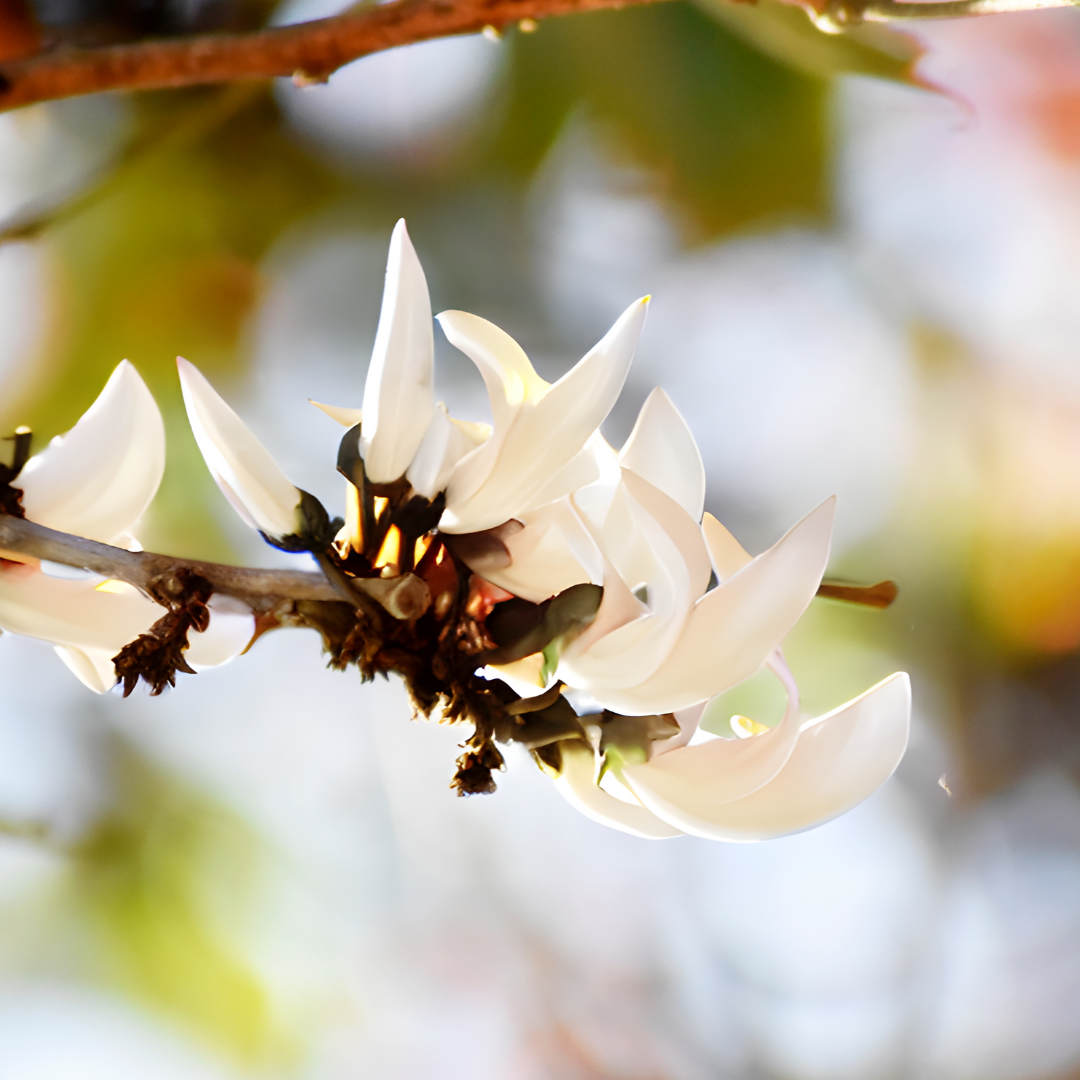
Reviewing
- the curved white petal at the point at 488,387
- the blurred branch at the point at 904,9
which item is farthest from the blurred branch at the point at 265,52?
the curved white petal at the point at 488,387

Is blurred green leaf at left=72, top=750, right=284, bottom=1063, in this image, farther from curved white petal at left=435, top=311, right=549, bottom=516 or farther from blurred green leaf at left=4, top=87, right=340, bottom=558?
curved white petal at left=435, top=311, right=549, bottom=516

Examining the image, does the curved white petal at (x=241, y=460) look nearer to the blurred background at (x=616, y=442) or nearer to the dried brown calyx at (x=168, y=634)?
the dried brown calyx at (x=168, y=634)

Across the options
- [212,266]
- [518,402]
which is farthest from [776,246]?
[518,402]

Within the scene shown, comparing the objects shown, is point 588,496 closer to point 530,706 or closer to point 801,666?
point 530,706

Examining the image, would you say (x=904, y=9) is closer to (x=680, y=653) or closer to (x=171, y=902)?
(x=680, y=653)

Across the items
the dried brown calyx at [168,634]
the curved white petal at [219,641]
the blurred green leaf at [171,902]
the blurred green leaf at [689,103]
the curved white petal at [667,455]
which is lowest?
the blurred green leaf at [171,902]

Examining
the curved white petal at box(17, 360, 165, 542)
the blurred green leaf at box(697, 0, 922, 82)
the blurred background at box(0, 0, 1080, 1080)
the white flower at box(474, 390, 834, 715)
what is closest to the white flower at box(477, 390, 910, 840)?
the white flower at box(474, 390, 834, 715)

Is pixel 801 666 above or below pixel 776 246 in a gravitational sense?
below
